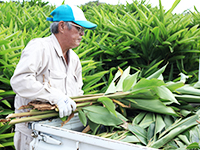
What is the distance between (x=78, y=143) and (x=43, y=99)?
0.41 m

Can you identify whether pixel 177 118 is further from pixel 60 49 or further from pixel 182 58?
pixel 182 58

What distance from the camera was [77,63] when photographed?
188 centimetres

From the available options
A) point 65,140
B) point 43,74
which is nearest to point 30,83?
point 43,74

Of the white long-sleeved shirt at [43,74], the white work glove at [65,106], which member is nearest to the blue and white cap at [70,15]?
the white long-sleeved shirt at [43,74]

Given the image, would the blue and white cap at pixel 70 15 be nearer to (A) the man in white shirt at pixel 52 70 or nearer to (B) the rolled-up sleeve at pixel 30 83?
(A) the man in white shirt at pixel 52 70

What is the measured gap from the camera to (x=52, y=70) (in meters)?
1.57

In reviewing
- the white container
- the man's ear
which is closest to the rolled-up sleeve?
the white container

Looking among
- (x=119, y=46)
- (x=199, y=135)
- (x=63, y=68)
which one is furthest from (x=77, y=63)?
(x=119, y=46)

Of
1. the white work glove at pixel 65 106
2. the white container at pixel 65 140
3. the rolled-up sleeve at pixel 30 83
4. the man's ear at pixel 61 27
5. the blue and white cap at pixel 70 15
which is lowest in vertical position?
the white container at pixel 65 140

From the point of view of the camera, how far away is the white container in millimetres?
1023

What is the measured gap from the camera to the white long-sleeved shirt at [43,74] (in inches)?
54.4

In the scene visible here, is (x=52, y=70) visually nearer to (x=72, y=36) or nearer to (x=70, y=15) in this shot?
(x=72, y=36)

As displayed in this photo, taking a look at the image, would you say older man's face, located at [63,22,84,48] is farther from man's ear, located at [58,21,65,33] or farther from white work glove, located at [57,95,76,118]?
white work glove, located at [57,95,76,118]

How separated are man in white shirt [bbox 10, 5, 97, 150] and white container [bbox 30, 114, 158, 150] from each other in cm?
13
